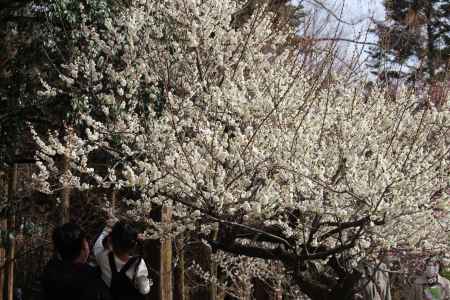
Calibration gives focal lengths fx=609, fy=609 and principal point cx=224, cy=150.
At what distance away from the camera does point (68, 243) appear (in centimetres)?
324

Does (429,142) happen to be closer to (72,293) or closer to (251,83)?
(251,83)

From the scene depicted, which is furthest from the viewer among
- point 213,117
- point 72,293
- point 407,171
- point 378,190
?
point 213,117

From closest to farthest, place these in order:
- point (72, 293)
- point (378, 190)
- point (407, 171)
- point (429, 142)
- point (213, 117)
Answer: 1. point (72, 293)
2. point (378, 190)
3. point (407, 171)
4. point (213, 117)
5. point (429, 142)

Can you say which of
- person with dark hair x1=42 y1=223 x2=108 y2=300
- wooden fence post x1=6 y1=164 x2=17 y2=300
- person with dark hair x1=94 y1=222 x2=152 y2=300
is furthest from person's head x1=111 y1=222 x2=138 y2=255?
wooden fence post x1=6 y1=164 x2=17 y2=300

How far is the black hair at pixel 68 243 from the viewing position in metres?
3.24

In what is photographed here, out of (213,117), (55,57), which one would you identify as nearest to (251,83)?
(213,117)

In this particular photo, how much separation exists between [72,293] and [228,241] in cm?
243

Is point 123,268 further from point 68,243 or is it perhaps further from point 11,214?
point 11,214

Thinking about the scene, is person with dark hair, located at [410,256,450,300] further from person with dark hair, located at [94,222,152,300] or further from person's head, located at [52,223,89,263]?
person's head, located at [52,223,89,263]

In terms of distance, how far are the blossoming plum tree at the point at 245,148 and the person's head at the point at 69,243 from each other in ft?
4.92

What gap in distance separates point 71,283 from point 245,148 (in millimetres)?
1988

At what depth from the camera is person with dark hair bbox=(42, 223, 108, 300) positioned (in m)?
3.13

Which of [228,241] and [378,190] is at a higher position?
[378,190]

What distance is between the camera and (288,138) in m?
5.24
